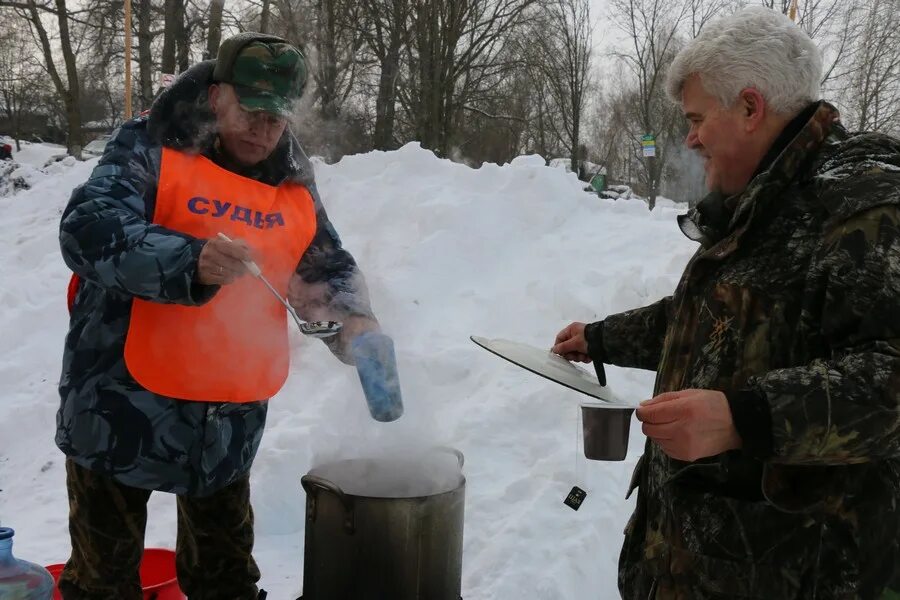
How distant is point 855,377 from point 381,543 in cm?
159

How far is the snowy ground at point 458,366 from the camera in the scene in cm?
376

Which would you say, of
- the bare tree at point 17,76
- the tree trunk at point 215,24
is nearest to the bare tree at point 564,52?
the tree trunk at point 215,24

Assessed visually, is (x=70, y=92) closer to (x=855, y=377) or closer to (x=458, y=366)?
(x=458, y=366)

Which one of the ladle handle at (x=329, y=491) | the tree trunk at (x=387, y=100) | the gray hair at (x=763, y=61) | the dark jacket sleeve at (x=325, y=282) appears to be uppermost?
the tree trunk at (x=387, y=100)

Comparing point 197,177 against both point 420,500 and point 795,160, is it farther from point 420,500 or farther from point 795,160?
point 795,160

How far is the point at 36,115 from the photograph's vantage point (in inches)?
1513

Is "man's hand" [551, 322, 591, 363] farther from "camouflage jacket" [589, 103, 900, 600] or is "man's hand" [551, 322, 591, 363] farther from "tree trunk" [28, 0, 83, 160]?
"tree trunk" [28, 0, 83, 160]

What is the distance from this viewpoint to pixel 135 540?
223 centimetres

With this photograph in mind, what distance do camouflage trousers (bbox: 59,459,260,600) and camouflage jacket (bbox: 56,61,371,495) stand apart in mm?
106

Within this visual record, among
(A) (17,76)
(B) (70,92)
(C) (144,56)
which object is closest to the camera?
(C) (144,56)

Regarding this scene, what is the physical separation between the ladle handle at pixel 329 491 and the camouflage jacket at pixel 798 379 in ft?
3.34

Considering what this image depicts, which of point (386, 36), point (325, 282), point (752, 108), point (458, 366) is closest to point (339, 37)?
point (386, 36)

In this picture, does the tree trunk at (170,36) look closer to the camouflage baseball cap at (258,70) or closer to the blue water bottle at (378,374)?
the camouflage baseball cap at (258,70)

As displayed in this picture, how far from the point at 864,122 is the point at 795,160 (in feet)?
77.6
